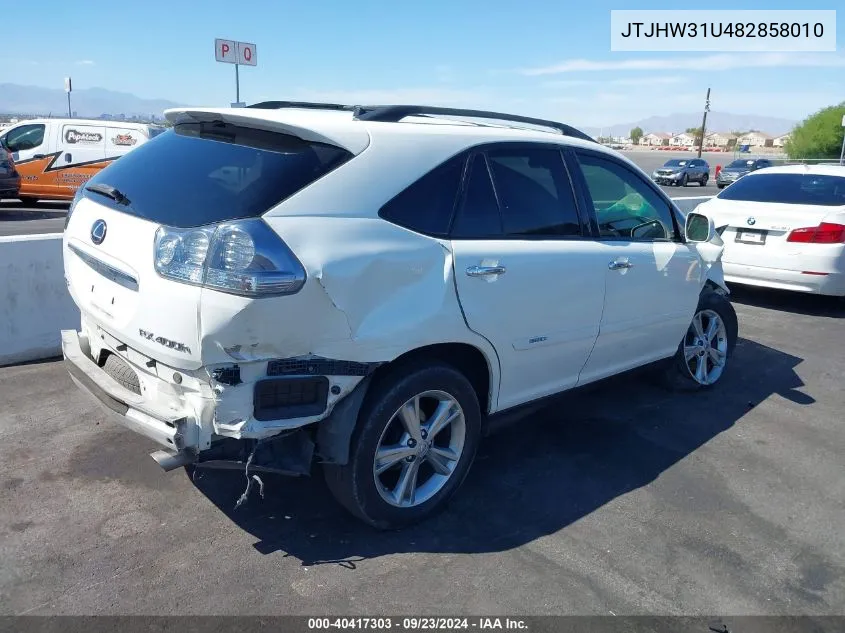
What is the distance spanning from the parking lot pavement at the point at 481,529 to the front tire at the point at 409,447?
0.49 ft

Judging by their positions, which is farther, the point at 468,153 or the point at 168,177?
the point at 468,153

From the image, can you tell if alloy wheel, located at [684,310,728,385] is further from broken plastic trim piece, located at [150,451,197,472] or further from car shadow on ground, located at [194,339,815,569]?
broken plastic trim piece, located at [150,451,197,472]

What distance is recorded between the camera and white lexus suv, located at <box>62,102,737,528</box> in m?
2.65

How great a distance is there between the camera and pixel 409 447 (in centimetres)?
325

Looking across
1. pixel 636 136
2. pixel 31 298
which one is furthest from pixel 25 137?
pixel 636 136

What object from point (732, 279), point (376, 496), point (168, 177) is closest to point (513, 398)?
point (376, 496)

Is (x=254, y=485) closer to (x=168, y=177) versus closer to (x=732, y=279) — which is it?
(x=168, y=177)

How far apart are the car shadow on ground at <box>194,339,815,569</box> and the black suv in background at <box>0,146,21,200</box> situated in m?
13.1

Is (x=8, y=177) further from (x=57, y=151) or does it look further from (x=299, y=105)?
(x=299, y=105)

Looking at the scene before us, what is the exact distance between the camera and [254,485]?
12.1 feet

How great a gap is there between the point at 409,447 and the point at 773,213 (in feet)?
20.8

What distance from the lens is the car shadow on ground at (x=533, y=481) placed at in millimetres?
3215

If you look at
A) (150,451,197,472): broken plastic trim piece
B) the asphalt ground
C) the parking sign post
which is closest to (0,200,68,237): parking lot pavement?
the asphalt ground

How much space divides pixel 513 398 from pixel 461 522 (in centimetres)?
70
